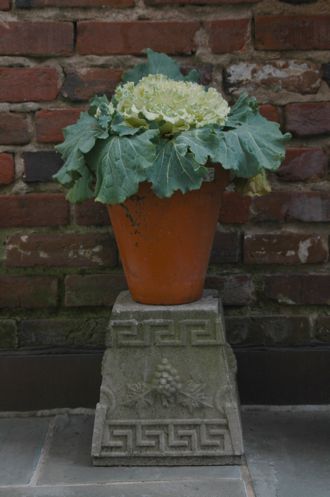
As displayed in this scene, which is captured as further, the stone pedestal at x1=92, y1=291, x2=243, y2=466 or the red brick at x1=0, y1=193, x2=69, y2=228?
the red brick at x1=0, y1=193, x2=69, y2=228

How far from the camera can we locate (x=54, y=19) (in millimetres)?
2398

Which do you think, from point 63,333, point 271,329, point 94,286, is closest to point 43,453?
point 63,333

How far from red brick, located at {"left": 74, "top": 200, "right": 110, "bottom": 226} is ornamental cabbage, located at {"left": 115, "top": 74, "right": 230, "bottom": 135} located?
0.48 metres

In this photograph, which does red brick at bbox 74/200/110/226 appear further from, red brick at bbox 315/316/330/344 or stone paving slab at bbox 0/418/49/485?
red brick at bbox 315/316/330/344

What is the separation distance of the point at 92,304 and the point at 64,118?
Answer: 0.56 m

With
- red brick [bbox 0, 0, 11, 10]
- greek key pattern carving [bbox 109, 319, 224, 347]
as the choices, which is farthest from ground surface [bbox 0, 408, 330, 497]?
red brick [bbox 0, 0, 11, 10]

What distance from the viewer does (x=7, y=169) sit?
2.44m

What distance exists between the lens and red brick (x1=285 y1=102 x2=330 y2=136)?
7.94ft

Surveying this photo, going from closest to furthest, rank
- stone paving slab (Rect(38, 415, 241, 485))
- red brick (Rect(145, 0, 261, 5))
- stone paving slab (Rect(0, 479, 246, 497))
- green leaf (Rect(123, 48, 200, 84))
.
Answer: stone paving slab (Rect(0, 479, 246, 497))
stone paving slab (Rect(38, 415, 241, 485))
green leaf (Rect(123, 48, 200, 84))
red brick (Rect(145, 0, 261, 5))

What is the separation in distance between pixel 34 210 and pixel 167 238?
0.56 m

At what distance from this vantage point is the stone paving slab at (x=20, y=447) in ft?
6.68

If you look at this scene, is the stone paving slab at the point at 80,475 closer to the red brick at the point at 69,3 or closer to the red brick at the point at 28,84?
the red brick at the point at 28,84

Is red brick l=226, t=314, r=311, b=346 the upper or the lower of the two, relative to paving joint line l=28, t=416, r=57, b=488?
upper

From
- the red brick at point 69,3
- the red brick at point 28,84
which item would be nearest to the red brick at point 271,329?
the red brick at point 28,84
